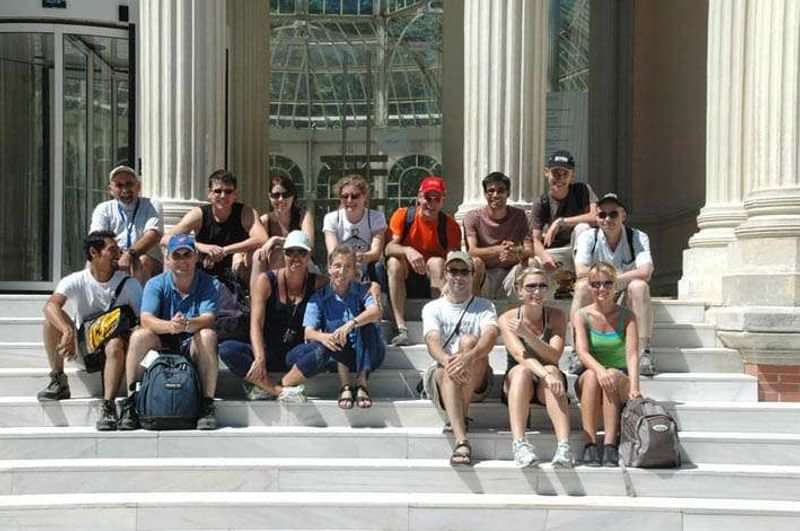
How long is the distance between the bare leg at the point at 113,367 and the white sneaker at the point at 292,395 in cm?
114

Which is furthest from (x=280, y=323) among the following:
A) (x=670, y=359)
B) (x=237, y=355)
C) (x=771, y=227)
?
(x=771, y=227)

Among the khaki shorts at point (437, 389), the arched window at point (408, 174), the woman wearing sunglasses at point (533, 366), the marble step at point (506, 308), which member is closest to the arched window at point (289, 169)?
the arched window at point (408, 174)

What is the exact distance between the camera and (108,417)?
22.3 ft

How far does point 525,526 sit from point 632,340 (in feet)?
4.97

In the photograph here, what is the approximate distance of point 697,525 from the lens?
6062 millimetres

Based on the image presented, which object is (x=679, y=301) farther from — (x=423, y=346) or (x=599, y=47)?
(x=599, y=47)

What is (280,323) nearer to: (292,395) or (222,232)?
(292,395)

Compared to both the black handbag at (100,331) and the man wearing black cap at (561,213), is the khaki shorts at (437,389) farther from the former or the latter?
the black handbag at (100,331)

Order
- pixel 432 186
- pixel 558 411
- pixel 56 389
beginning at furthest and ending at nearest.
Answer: pixel 432 186 → pixel 56 389 → pixel 558 411

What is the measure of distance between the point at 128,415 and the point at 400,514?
2.06 metres

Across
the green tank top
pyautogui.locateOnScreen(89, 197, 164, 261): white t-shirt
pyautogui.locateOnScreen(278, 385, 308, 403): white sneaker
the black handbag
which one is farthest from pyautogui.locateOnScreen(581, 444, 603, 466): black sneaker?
pyautogui.locateOnScreen(89, 197, 164, 261): white t-shirt

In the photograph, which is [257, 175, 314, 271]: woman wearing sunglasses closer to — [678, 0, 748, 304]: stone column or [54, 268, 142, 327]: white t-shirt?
[54, 268, 142, 327]: white t-shirt

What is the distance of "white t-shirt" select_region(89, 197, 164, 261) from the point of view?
7977 millimetres

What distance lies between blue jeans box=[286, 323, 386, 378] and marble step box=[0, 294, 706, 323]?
49.8 inches
